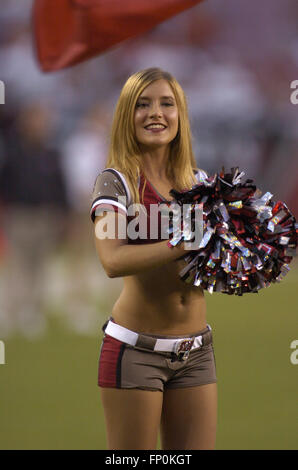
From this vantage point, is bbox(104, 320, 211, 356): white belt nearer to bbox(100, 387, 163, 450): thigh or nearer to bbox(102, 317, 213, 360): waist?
bbox(102, 317, 213, 360): waist

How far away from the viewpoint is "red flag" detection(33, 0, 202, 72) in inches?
145

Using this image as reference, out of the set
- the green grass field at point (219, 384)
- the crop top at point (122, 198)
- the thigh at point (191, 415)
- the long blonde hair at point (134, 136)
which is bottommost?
the green grass field at point (219, 384)

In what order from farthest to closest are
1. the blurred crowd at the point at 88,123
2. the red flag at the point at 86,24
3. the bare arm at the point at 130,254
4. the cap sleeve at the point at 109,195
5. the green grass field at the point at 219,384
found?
the blurred crowd at the point at 88,123 → the red flag at the point at 86,24 → the green grass field at the point at 219,384 → the cap sleeve at the point at 109,195 → the bare arm at the point at 130,254

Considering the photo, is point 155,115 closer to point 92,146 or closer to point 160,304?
point 160,304

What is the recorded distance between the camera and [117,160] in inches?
67.8

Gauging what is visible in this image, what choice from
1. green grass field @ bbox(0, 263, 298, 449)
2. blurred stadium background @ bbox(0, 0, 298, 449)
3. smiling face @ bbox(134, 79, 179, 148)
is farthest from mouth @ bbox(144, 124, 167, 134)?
blurred stadium background @ bbox(0, 0, 298, 449)

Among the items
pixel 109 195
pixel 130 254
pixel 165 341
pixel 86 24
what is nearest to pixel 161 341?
pixel 165 341

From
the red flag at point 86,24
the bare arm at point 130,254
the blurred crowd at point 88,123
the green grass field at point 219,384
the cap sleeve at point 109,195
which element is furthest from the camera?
the blurred crowd at point 88,123

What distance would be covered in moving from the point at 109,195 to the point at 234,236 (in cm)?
29

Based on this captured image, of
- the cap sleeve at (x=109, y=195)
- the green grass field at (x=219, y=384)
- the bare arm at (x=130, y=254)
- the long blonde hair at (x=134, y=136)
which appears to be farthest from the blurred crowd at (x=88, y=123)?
the bare arm at (x=130, y=254)

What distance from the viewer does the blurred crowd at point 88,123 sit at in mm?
3797

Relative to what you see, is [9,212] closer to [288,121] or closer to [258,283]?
[288,121]

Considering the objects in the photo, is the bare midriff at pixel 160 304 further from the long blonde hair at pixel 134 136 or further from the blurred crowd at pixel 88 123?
the blurred crowd at pixel 88 123

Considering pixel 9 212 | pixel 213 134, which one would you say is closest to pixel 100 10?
pixel 213 134
